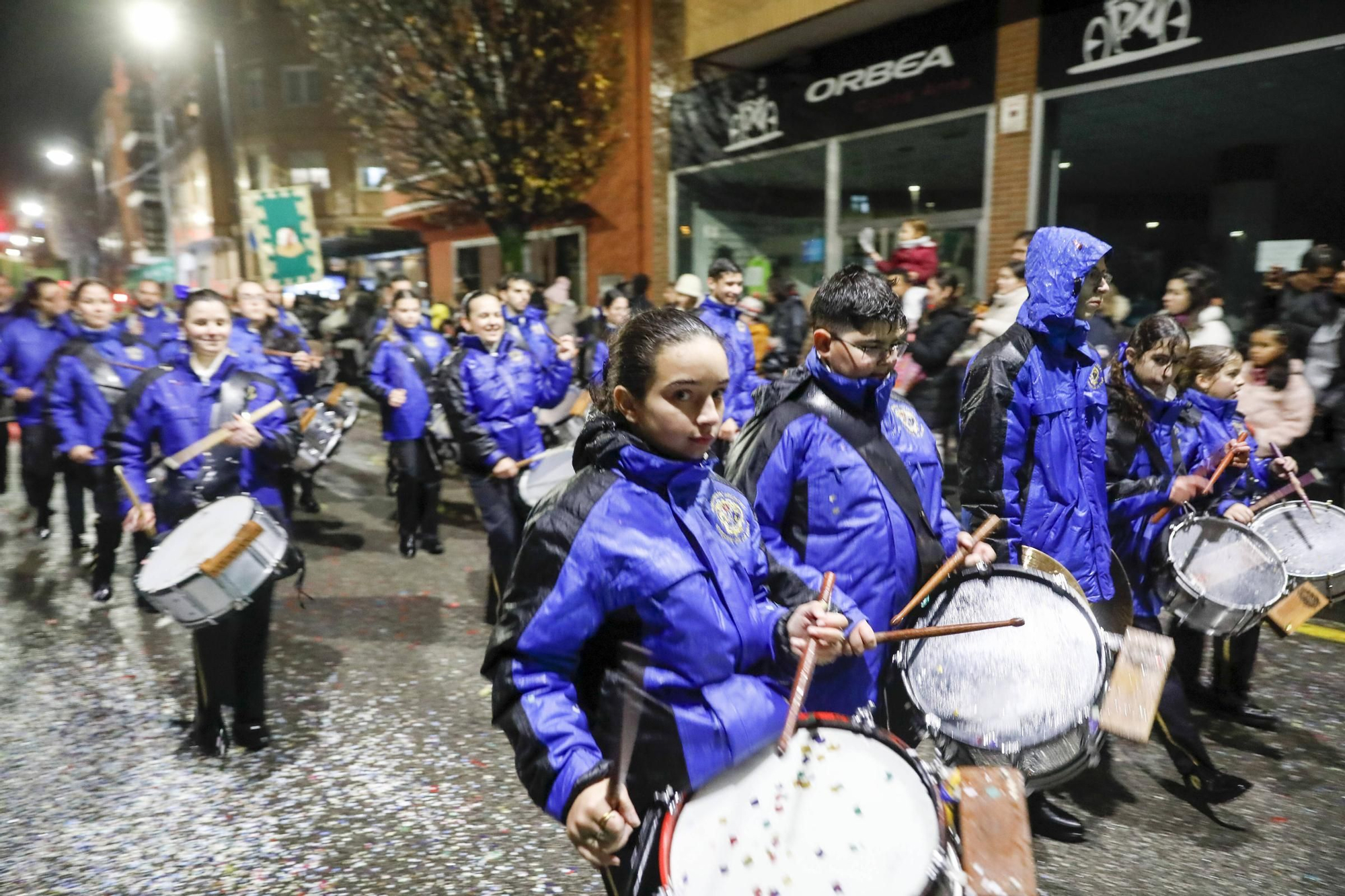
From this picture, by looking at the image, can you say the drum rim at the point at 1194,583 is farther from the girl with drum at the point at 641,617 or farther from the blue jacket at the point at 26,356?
the blue jacket at the point at 26,356

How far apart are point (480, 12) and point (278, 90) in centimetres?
2909

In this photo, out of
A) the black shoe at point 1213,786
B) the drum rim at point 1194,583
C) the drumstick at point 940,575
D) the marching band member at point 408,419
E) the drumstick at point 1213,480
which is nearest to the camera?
the drumstick at point 940,575

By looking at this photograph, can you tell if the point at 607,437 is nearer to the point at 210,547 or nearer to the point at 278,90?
the point at 210,547

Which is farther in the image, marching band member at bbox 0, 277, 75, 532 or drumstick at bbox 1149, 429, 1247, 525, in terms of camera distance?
marching band member at bbox 0, 277, 75, 532

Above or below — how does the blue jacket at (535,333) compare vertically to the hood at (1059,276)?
below

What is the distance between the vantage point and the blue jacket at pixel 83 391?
6.61m

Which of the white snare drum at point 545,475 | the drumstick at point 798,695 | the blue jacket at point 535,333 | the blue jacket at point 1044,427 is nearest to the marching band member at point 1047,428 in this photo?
the blue jacket at point 1044,427

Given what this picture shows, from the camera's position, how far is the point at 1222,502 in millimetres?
4223

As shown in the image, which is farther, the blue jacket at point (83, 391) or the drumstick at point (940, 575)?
the blue jacket at point (83, 391)

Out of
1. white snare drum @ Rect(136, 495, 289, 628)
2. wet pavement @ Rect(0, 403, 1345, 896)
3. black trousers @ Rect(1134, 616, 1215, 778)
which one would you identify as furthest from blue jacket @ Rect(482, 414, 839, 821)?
black trousers @ Rect(1134, 616, 1215, 778)

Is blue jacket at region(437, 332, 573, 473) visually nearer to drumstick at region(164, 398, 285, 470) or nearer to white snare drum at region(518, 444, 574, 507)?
white snare drum at region(518, 444, 574, 507)

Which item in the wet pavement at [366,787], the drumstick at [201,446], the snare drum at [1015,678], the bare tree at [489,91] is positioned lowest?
the wet pavement at [366,787]

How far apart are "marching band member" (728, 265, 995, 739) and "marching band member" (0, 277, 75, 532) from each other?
7371 mm

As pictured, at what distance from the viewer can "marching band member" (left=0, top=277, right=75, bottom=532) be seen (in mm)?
7840
